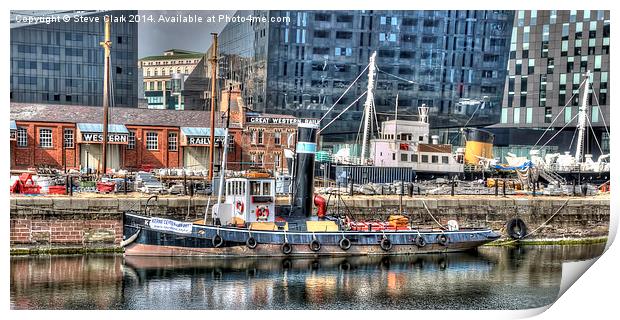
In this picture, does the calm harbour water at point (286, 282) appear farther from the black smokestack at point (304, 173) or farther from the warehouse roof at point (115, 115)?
the warehouse roof at point (115, 115)

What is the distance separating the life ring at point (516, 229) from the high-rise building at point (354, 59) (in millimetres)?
11690

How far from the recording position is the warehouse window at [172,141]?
38.0 metres

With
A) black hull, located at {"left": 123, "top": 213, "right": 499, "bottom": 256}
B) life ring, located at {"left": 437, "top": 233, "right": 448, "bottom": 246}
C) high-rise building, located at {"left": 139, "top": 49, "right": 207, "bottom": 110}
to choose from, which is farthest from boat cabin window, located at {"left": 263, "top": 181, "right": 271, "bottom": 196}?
high-rise building, located at {"left": 139, "top": 49, "right": 207, "bottom": 110}

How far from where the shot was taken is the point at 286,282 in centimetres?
2655

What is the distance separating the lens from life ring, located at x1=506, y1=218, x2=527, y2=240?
35.8 metres

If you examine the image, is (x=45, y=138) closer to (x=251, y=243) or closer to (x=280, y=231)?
(x=251, y=243)

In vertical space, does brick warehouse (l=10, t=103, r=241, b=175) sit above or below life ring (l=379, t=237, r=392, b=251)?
above

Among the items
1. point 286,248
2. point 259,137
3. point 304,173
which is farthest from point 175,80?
point 286,248

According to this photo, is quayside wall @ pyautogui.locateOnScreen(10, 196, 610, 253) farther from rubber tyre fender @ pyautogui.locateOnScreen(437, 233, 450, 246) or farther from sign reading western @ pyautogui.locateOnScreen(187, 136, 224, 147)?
sign reading western @ pyautogui.locateOnScreen(187, 136, 224, 147)

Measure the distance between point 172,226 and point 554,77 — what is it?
37.9m

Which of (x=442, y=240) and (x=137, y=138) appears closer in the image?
(x=442, y=240)

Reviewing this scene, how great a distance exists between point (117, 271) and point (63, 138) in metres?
10.8

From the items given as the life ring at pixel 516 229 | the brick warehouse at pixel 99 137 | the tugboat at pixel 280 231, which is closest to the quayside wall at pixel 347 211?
the life ring at pixel 516 229

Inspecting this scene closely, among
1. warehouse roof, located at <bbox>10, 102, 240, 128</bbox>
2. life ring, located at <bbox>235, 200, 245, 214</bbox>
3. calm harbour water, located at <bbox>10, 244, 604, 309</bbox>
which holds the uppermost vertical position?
warehouse roof, located at <bbox>10, 102, 240, 128</bbox>
